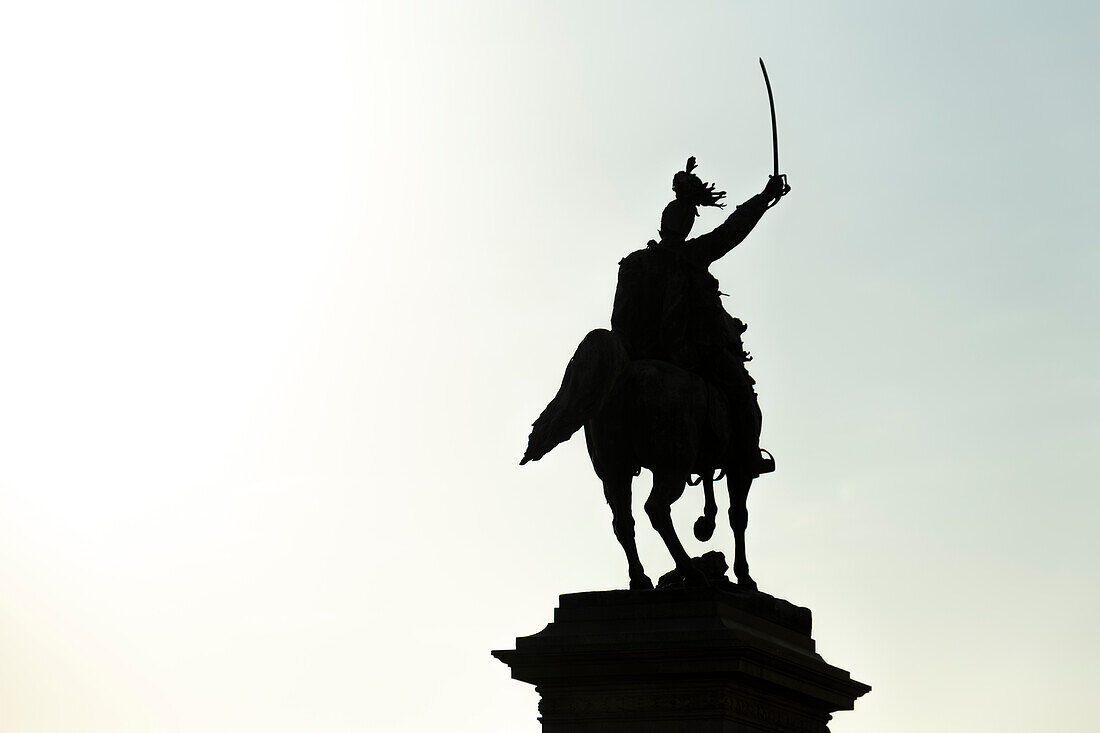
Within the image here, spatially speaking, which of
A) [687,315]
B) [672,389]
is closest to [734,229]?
[687,315]

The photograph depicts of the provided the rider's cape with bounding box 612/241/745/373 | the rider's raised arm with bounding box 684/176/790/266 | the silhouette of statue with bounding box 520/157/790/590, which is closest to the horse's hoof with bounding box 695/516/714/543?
the silhouette of statue with bounding box 520/157/790/590

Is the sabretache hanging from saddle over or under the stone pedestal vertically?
over

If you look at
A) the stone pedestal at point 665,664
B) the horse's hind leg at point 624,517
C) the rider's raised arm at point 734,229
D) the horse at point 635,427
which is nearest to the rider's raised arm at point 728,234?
the rider's raised arm at point 734,229

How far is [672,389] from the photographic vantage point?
52.3 feet

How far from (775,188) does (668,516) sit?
10.2ft

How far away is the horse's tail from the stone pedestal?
Answer: 4.05 feet

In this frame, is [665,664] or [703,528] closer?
[665,664]

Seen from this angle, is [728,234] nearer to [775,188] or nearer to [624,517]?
[775,188]

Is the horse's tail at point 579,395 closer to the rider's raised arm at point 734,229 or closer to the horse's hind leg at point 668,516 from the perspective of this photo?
the horse's hind leg at point 668,516

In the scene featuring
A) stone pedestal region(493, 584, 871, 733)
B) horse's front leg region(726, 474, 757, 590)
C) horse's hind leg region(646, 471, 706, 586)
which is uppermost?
horse's front leg region(726, 474, 757, 590)

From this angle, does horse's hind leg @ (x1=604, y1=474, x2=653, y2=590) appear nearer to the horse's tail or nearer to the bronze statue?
the bronze statue

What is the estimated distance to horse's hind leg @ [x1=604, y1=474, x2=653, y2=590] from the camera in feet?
53.0

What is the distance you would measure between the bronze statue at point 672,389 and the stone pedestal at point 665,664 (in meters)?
0.44

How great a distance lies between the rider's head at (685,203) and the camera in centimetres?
1694
